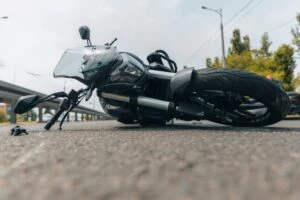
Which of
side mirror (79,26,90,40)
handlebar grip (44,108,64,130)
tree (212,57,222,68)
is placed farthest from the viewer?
tree (212,57,222,68)

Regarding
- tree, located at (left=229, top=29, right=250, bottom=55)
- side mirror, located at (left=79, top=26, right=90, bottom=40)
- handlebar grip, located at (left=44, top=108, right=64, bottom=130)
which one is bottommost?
handlebar grip, located at (left=44, top=108, right=64, bottom=130)

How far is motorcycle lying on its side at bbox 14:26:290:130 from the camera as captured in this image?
5203mm

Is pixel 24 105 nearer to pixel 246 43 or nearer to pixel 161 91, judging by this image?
pixel 161 91

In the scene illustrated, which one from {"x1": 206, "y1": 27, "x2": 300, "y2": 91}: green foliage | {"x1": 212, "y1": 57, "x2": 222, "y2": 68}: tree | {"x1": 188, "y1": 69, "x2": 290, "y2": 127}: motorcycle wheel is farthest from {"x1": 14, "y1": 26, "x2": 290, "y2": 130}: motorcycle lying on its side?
{"x1": 212, "y1": 57, "x2": 222, "y2": 68}: tree

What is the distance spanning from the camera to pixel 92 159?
7.79 feet

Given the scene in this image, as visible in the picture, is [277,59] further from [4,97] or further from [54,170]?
[54,170]

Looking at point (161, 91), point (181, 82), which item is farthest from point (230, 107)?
point (161, 91)

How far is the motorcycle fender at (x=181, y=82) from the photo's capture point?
5.37 meters

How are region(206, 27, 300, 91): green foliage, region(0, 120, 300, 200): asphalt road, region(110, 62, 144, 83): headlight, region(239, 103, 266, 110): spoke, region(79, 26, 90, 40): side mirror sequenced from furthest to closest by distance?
region(206, 27, 300, 91): green foliage < region(79, 26, 90, 40): side mirror < region(110, 62, 144, 83): headlight < region(239, 103, 266, 110): spoke < region(0, 120, 300, 200): asphalt road

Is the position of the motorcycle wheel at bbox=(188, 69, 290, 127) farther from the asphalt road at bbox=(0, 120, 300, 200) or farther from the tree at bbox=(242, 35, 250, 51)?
the tree at bbox=(242, 35, 250, 51)

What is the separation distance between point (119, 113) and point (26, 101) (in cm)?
165

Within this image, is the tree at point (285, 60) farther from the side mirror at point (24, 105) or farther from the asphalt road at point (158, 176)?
the asphalt road at point (158, 176)

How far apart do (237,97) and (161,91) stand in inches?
48.8

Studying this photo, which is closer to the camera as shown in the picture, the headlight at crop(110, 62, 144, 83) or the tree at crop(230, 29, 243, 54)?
the headlight at crop(110, 62, 144, 83)
